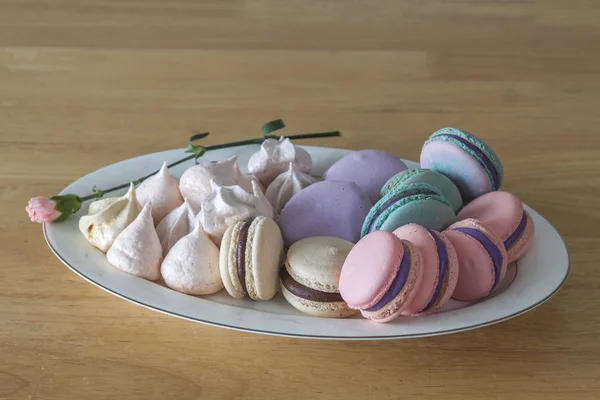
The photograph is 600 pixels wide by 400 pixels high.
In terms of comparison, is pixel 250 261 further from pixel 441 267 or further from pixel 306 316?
pixel 441 267

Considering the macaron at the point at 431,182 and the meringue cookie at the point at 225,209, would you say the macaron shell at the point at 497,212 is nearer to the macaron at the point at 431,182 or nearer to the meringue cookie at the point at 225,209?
the macaron at the point at 431,182

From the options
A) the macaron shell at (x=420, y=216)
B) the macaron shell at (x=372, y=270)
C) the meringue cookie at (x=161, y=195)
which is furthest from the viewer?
the meringue cookie at (x=161, y=195)

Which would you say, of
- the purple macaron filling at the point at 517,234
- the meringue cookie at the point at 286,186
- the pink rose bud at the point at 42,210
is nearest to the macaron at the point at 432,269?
the purple macaron filling at the point at 517,234

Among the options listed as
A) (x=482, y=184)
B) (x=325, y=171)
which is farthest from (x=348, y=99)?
(x=482, y=184)

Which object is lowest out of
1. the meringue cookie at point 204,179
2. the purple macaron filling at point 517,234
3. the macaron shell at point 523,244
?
the macaron shell at point 523,244

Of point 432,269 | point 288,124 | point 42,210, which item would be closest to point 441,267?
point 432,269

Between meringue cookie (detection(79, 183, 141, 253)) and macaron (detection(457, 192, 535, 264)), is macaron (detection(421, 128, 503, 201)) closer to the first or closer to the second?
macaron (detection(457, 192, 535, 264))

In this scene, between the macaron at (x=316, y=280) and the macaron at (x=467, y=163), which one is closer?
the macaron at (x=316, y=280)

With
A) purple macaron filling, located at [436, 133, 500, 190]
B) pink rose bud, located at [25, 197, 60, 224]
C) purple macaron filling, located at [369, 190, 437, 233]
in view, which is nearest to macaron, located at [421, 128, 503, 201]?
purple macaron filling, located at [436, 133, 500, 190]
